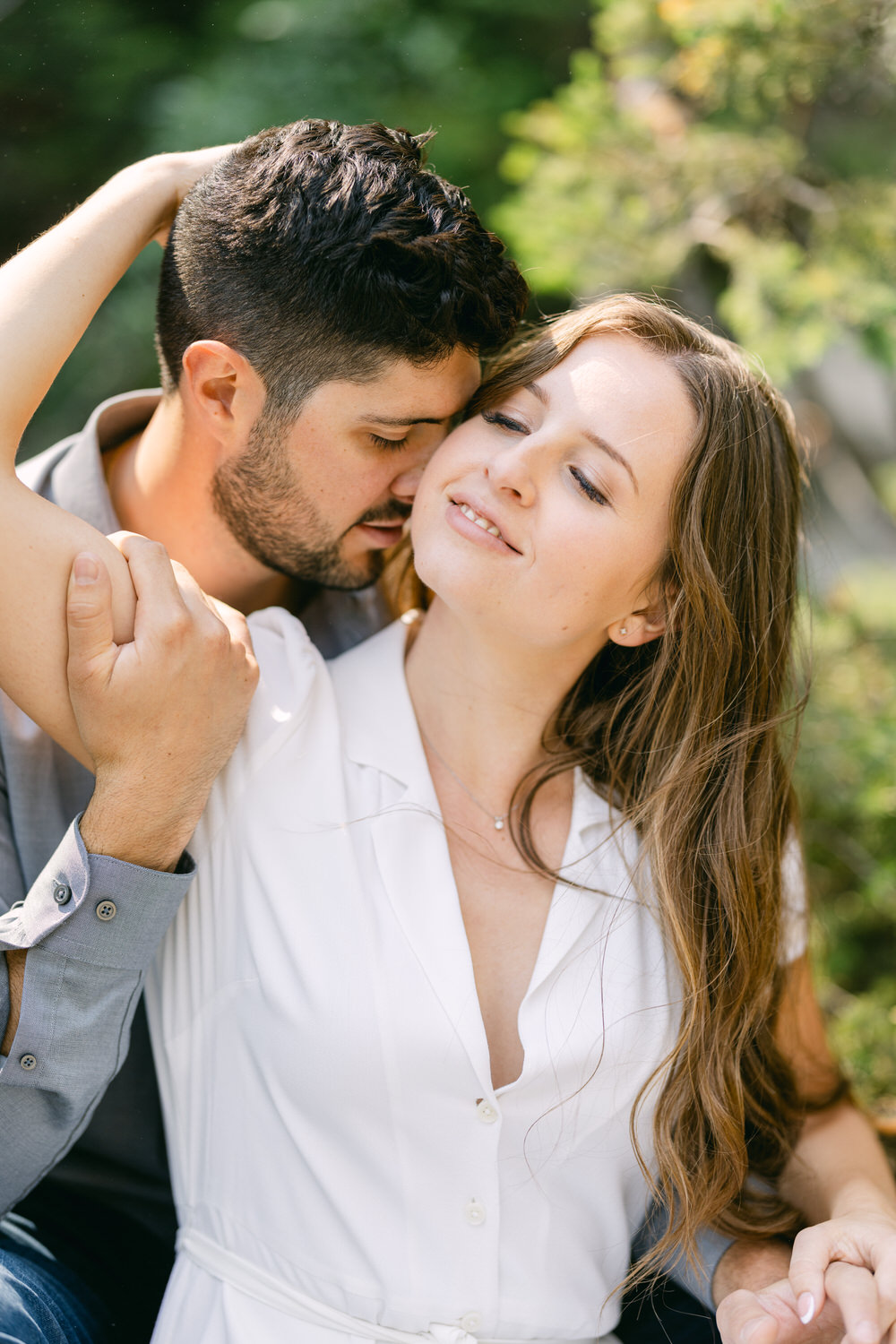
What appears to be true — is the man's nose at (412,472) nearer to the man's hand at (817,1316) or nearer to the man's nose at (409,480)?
the man's nose at (409,480)

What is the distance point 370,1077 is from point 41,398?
1242mm

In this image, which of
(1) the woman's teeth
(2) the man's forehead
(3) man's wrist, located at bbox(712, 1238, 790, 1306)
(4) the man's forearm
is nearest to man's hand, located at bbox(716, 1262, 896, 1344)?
(3) man's wrist, located at bbox(712, 1238, 790, 1306)

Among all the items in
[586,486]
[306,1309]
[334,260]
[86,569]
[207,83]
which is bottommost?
[306,1309]

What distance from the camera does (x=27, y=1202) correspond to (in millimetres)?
2021

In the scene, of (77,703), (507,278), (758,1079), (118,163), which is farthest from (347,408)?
(118,163)

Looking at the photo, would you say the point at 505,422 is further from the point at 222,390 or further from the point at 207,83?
the point at 207,83

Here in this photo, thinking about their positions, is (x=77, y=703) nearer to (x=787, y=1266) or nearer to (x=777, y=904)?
(x=777, y=904)

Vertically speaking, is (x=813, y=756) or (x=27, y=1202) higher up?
(x=27, y=1202)

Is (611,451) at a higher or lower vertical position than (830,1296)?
higher

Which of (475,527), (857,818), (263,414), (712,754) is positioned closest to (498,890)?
(712,754)

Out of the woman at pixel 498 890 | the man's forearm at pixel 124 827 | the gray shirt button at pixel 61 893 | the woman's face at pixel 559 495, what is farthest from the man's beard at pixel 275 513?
the gray shirt button at pixel 61 893

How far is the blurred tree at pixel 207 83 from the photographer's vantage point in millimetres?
2652

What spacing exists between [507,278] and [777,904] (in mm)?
1326

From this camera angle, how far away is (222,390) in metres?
2.05
